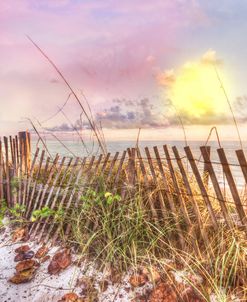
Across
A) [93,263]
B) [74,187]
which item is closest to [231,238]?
[93,263]

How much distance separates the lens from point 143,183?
3.38 meters

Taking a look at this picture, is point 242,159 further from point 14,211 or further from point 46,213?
point 14,211

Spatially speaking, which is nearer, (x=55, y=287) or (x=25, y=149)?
(x=55, y=287)

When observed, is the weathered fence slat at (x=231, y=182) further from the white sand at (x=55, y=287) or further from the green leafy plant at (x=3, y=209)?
the green leafy plant at (x=3, y=209)

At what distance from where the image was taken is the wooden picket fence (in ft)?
8.81

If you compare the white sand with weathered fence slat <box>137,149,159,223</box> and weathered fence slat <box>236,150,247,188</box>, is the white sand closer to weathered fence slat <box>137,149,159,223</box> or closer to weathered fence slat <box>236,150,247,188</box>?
weathered fence slat <box>137,149,159,223</box>

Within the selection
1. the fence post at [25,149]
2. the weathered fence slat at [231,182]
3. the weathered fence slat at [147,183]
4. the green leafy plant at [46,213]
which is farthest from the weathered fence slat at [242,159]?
the fence post at [25,149]

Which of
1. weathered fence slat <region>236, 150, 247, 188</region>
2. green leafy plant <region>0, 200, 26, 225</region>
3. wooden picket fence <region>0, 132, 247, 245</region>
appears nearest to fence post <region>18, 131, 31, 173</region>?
wooden picket fence <region>0, 132, 247, 245</region>

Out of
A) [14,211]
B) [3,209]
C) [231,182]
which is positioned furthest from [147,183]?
[3,209]

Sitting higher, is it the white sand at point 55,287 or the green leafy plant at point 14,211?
the green leafy plant at point 14,211

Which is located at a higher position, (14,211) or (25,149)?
(25,149)

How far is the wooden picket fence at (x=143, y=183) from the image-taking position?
2.69 m

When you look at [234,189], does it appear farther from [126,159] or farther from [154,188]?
[126,159]

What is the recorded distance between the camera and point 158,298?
2.35 metres
